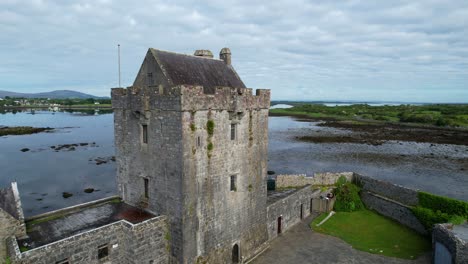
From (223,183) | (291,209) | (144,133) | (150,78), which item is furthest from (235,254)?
(150,78)

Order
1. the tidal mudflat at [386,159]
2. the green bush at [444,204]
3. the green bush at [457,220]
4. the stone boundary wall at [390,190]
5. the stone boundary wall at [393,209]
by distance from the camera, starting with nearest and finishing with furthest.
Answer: the green bush at [457,220], the green bush at [444,204], the stone boundary wall at [393,209], the stone boundary wall at [390,190], the tidal mudflat at [386,159]

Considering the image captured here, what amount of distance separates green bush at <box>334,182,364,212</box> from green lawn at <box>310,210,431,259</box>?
1.95 feet

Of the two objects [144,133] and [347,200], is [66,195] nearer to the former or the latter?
[144,133]

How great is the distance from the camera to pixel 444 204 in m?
22.5

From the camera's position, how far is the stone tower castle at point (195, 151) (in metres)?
15.7

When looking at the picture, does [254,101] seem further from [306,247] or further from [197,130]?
[306,247]

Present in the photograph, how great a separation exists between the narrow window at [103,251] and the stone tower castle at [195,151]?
305 centimetres

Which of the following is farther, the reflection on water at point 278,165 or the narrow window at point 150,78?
the reflection on water at point 278,165

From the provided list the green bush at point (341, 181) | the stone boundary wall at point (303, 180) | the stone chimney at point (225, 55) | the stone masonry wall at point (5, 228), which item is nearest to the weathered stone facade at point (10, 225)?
the stone masonry wall at point (5, 228)

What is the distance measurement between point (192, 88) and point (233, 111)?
3353 millimetres

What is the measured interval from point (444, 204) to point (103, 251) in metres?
22.1

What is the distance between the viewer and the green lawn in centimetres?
2116

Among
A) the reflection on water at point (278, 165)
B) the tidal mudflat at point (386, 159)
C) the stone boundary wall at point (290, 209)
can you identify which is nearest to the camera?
the stone boundary wall at point (290, 209)

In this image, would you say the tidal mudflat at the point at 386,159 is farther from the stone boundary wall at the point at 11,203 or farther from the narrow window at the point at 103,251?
the stone boundary wall at the point at 11,203
